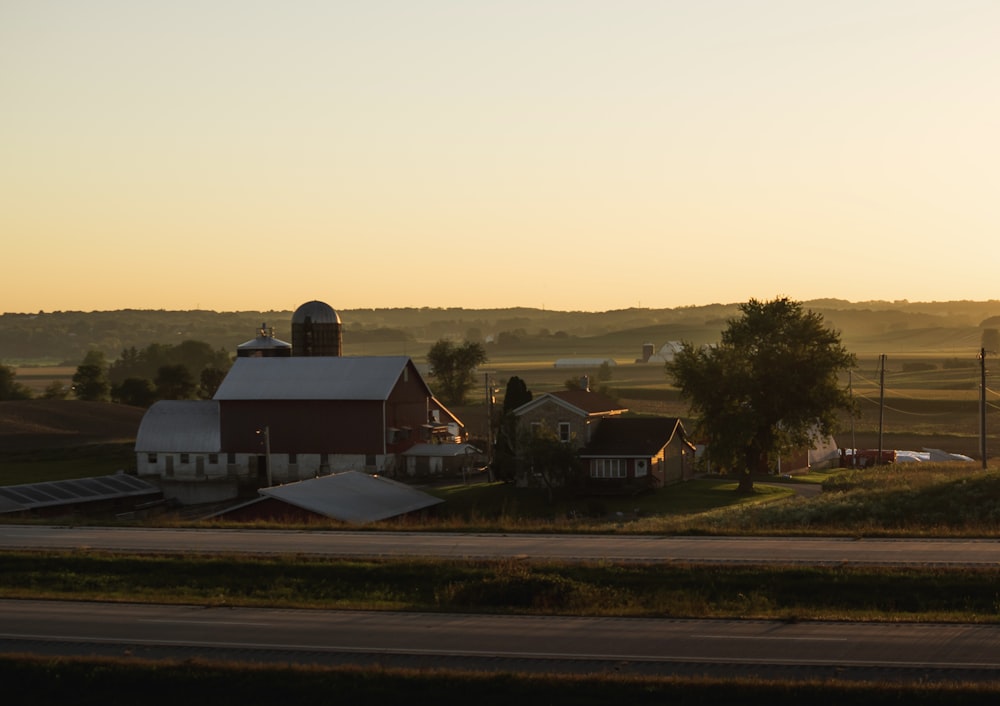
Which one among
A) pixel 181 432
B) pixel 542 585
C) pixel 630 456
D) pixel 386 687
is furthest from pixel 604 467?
pixel 386 687

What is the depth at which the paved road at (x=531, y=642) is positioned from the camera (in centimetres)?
2175

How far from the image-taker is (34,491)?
63.9 metres

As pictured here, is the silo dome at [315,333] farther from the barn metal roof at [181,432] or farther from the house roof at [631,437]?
the house roof at [631,437]

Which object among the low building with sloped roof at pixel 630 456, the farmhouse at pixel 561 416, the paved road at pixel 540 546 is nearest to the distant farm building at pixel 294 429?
the farmhouse at pixel 561 416

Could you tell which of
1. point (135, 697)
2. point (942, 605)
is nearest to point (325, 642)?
point (135, 697)

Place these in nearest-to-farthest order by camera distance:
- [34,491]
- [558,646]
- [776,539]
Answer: [558,646]
[776,539]
[34,491]

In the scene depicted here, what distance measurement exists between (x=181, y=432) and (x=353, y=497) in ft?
90.0

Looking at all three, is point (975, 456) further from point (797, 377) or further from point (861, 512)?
point (861, 512)

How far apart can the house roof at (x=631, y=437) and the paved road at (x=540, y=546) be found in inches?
1106

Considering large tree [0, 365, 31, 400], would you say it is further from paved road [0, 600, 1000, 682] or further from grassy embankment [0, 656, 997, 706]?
grassy embankment [0, 656, 997, 706]

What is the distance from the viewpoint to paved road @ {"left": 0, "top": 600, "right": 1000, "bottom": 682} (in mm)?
21750

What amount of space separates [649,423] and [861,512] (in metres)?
26.0

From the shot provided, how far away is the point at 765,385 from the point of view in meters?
68.4

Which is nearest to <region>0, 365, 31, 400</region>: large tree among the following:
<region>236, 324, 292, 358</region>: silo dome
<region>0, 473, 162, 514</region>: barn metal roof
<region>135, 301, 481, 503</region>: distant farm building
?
<region>236, 324, 292, 358</region>: silo dome
